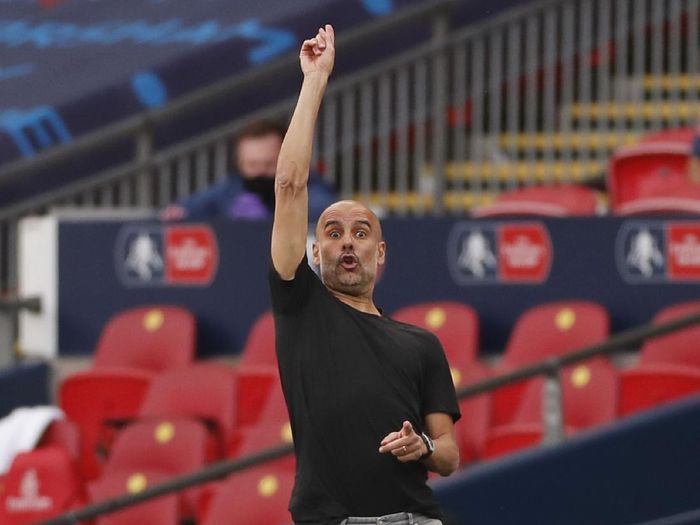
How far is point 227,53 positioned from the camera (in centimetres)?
1202

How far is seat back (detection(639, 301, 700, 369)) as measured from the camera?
749cm

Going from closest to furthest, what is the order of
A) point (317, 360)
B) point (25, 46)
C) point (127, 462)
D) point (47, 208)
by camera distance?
point (317, 360), point (127, 462), point (47, 208), point (25, 46)

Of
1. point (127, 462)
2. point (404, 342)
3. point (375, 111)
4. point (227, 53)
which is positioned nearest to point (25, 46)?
point (227, 53)

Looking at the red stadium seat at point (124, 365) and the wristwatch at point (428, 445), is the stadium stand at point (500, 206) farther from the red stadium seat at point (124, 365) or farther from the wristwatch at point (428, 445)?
the wristwatch at point (428, 445)

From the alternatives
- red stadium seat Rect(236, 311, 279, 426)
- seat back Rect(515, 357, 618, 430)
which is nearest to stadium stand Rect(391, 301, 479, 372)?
seat back Rect(515, 357, 618, 430)

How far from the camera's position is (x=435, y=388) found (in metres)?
4.38

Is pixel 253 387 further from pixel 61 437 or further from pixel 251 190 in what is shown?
pixel 251 190

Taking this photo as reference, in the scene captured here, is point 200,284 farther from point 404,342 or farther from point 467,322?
point 404,342

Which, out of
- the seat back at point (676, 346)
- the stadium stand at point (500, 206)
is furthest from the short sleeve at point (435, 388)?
the seat back at point (676, 346)

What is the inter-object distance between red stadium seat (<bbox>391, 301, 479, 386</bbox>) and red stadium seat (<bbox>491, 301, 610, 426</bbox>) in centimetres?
16

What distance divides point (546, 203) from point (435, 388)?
453cm

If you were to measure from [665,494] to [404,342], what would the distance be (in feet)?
9.28

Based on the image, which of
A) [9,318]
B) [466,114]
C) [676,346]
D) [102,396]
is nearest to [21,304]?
[9,318]

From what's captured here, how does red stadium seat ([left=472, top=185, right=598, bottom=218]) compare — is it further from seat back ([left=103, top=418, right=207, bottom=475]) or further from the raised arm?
the raised arm
